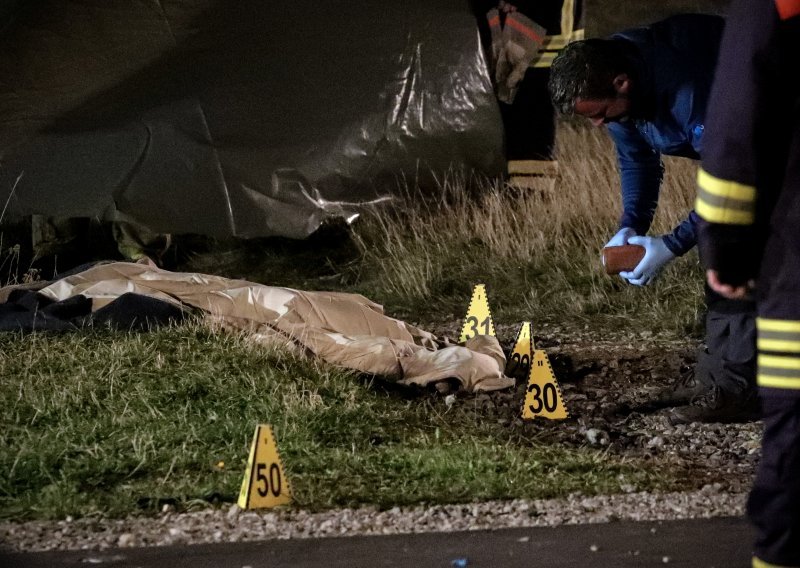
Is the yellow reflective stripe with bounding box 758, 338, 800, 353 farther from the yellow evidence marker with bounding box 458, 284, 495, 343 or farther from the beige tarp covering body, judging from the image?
the yellow evidence marker with bounding box 458, 284, 495, 343

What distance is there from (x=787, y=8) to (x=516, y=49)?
801 centimetres

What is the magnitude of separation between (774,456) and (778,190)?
643 mm

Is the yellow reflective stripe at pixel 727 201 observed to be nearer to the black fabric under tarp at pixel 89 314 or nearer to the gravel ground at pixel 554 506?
the gravel ground at pixel 554 506

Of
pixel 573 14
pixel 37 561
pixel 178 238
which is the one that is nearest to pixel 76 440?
pixel 37 561

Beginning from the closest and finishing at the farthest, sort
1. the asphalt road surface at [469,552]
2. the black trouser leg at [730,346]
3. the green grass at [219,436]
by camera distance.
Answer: the asphalt road surface at [469,552]
the green grass at [219,436]
the black trouser leg at [730,346]

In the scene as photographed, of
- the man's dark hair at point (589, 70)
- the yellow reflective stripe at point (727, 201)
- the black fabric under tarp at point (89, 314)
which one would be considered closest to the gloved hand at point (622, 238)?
the man's dark hair at point (589, 70)

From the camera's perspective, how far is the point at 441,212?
34.6 ft

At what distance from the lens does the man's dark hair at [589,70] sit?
531 centimetres

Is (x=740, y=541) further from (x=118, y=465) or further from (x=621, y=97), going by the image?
(x=118, y=465)

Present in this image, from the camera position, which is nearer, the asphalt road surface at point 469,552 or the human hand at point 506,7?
the asphalt road surface at point 469,552

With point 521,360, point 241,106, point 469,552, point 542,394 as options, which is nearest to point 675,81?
point 542,394

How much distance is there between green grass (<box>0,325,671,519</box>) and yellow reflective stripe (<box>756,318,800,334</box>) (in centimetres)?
193

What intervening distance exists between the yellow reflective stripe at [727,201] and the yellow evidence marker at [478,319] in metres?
4.27

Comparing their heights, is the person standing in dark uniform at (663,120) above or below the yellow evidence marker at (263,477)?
above
